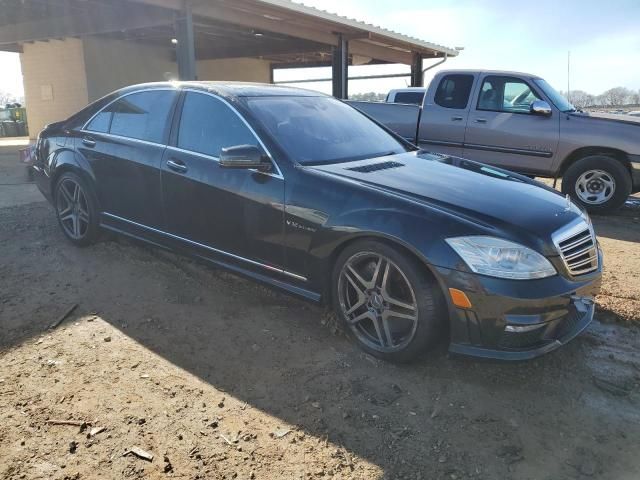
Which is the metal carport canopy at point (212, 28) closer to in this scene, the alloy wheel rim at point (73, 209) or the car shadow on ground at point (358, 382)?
the alloy wheel rim at point (73, 209)

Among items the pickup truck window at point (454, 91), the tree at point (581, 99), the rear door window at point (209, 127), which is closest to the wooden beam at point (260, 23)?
the pickup truck window at point (454, 91)

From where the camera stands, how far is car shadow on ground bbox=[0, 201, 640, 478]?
96.0 inches

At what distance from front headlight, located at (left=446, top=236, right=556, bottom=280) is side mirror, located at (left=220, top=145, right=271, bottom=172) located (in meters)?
1.37

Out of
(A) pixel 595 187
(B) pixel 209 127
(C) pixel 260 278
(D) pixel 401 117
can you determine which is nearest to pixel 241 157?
(B) pixel 209 127

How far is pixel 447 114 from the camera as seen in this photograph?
8.01 metres

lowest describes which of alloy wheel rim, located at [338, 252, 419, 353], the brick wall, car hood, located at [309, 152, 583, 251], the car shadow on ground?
the car shadow on ground

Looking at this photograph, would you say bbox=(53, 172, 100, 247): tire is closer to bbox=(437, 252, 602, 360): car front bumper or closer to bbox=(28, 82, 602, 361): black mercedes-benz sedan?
bbox=(28, 82, 602, 361): black mercedes-benz sedan

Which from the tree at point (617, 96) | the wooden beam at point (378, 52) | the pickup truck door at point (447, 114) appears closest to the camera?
the pickup truck door at point (447, 114)

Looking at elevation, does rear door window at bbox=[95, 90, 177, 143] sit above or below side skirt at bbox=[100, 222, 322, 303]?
above

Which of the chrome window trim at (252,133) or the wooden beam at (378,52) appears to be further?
the wooden beam at (378,52)

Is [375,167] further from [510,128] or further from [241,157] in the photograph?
[510,128]

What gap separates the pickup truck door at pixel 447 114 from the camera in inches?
A: 312

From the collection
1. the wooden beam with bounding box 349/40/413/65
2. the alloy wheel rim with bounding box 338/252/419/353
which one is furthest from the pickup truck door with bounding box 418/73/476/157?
the wooden beam with bounding box 349/40/413/65

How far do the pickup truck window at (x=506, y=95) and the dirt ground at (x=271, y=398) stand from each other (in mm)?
4336
